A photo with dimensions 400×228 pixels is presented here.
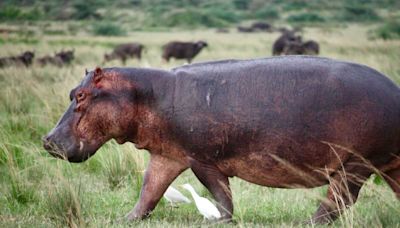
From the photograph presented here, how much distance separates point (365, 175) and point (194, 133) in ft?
3.96

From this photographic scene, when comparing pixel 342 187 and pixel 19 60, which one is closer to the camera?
pixel 342 187

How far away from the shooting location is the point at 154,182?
559 cm

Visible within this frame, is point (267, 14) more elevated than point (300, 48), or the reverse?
point (300, 48)

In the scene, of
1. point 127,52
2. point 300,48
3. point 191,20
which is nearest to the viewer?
point 300,48

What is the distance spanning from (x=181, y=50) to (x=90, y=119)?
22.7 m

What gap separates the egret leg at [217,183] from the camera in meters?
5.27

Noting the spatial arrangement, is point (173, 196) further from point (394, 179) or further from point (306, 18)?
point (306, 18)

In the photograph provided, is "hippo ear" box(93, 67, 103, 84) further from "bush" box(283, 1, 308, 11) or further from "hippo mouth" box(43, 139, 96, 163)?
"bush" box(283, 1, 308, 11)

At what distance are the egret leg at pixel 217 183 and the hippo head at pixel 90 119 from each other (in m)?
0.61

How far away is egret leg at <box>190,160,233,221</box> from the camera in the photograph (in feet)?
17.3

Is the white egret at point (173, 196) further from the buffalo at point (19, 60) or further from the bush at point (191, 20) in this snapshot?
the bush at point (191, 20)

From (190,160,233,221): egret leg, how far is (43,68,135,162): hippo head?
61 cm

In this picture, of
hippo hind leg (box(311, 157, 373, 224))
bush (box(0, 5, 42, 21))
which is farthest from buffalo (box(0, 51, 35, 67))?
bush (box(0, 5, 42, 21))

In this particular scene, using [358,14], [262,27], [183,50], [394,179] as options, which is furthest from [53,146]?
[358,14]
